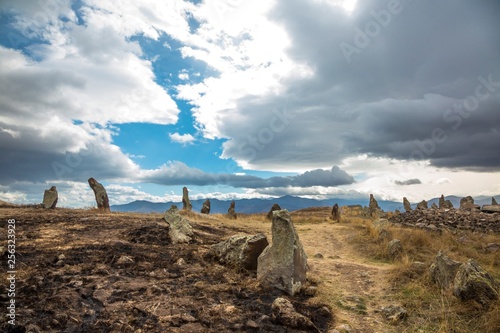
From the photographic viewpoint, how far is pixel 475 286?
6.30 m

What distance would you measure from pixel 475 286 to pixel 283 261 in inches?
154

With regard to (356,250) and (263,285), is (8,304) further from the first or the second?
(356,250)

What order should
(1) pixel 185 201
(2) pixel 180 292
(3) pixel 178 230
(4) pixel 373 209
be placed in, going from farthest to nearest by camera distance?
(4) pixel 373 209 → (1) pixel 185 201 → (3) pixel 178 230 → (2) pixel 180 292

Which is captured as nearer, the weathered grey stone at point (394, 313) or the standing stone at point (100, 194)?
the weathered grey stone at point (394, 313)

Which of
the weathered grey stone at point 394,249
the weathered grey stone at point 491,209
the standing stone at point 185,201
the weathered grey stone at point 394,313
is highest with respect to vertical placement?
the standing stone at point 185,201

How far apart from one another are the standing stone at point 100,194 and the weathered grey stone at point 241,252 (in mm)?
14713

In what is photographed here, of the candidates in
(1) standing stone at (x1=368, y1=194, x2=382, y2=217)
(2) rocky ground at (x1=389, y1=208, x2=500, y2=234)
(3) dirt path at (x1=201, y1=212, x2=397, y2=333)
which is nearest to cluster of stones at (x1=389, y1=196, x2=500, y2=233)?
(2) rocky ground at (x1=389, y1=208, x2=500, y2=234)

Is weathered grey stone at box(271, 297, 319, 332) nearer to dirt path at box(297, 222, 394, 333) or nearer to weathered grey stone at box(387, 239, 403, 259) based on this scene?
dirt path at box(297, 222, 394, 333)

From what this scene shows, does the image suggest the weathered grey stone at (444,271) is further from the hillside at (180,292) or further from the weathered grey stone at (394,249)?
the weathered grey stone at (394,249)

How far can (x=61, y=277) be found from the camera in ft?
22.1

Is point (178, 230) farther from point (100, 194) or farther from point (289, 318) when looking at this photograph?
point (100, 194)

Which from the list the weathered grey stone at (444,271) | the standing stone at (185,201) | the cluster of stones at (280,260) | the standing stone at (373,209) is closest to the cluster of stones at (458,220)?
the standing stone at (373,209)

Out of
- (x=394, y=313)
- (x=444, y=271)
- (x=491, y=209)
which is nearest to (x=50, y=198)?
(x=394, y=313)

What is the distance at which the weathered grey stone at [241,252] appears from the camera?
916 cm
